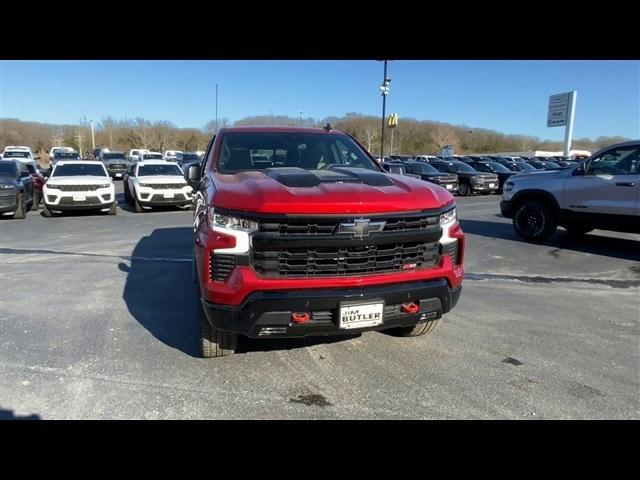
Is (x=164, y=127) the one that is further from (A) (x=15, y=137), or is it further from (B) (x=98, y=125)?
(A) (x=15, y=137)

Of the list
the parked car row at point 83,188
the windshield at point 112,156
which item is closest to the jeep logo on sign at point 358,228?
the parked car row at point 83,188

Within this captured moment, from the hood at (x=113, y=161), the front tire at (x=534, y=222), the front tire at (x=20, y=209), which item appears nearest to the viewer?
the front tire at (x=534, y=222)

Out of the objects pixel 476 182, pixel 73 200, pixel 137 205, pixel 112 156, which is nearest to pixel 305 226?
pixel 73 200

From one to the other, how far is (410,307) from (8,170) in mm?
13638

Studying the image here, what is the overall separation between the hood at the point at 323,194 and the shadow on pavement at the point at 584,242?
21.8ft

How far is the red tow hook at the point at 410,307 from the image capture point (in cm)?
310

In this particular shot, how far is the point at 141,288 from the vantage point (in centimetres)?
576

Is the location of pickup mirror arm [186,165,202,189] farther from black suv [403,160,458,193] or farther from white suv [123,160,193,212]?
black suv [403,160,458,193]

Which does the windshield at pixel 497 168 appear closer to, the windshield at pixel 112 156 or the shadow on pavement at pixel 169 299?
the shadow on pavement at pixel 169 299

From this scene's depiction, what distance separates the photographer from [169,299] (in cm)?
529

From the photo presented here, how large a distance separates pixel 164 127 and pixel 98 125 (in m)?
18.4

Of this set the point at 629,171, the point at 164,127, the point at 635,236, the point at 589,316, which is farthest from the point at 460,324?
the point at 164,127

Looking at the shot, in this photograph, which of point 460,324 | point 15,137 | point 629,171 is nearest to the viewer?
point 460,324
